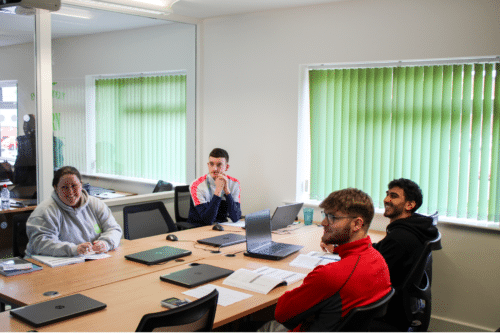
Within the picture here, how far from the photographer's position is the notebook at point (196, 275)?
2.70 meters

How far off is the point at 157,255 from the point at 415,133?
2.64 m

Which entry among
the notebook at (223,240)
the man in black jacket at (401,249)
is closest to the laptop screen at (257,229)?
the notebook at (223,240)

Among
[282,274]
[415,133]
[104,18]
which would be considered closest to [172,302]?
[282,274]

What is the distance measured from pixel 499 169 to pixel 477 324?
1.38 meters

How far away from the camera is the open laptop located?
3.34 metres

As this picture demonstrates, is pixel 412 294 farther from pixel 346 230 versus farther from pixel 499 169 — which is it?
pixel 499 169

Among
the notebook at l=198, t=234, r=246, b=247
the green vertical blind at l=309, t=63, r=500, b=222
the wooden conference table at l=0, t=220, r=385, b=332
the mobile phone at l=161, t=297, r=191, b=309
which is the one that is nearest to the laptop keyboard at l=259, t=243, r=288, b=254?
the wooden conference table at l=0, t=220, r=385, b=332

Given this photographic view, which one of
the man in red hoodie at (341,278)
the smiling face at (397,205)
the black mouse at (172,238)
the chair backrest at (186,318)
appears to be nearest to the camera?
the chair backrest at (186,318)

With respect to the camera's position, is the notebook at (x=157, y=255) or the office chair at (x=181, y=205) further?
the office chair at (x=181, y=205)

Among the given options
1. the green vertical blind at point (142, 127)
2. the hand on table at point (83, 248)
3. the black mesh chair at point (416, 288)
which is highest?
the green vertical blind at point (142, 127)

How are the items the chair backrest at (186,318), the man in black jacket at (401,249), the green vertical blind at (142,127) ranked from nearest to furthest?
the chair backrest at (186,318) < the man in black jacket at (401,249) < the green vertical blind at (142,127)

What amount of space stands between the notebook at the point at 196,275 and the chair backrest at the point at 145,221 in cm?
126

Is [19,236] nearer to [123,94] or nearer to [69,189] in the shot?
[69,189]

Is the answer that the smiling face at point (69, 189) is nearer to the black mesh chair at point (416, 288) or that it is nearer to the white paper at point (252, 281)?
the white paper at point (252, 281)
